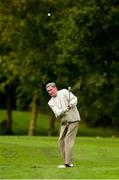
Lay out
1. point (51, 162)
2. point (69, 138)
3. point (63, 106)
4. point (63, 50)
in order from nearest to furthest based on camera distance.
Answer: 1. point (63, 106)
2. point (69, 138)
3. point (51, 162)
4. point (63, 50)

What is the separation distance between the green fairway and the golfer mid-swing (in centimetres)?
60

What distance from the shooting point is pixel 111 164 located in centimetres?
2020

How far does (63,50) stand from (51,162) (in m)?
21.9

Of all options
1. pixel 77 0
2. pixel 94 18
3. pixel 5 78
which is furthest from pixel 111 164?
pixel 5 78

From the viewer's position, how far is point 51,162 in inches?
830

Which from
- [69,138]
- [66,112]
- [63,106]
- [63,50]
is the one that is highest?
[63,50]

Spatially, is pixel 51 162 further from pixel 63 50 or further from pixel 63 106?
pixel 63 50

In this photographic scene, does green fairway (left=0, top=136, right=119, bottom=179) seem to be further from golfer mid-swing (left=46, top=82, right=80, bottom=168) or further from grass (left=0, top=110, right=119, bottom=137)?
grass (left=0, top=110, right=119, bottom=137)

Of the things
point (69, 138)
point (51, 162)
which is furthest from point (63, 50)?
point (69, 138)

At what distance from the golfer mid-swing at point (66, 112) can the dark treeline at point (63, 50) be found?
22530mm

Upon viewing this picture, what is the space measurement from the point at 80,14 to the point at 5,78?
13.5m

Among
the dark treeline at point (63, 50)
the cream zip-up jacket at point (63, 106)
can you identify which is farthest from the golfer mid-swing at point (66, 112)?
the dark treeline at point (63, 50)

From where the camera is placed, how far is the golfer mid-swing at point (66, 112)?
57.4 feet

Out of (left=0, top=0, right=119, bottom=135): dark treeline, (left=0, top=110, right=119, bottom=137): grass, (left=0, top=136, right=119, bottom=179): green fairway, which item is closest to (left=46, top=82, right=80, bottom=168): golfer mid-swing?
(left=0, top=136, right=119, bottom=179): green fairway
